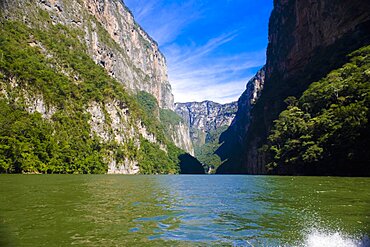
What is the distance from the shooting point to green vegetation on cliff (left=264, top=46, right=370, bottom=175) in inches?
1879

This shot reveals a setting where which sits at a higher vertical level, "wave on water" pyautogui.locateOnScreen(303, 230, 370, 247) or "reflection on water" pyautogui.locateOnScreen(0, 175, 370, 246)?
"reflection on water" pyautogui.locateOnScreen(0, 175, 370, 246)

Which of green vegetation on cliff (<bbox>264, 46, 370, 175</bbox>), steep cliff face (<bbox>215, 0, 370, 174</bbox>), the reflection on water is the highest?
steep cliff face (<bbox>215, 0, 370, 174</bbox>)

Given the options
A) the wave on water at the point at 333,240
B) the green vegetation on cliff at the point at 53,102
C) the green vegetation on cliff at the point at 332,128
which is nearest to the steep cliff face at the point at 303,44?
the green vegetation on cliff at the point at 332,128

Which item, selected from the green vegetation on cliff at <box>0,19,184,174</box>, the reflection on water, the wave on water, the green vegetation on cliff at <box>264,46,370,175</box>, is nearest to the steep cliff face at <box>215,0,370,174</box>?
the green vegetation on cliff at <box>264,46,370,175</box>

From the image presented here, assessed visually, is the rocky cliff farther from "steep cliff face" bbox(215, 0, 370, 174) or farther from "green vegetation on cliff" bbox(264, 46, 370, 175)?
"green vegetation on cliff" bbox(264, 46, 370, 175)

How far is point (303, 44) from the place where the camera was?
111m

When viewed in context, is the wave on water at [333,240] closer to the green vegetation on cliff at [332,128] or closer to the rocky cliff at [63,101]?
the green vegetation on cliff at [332,128]

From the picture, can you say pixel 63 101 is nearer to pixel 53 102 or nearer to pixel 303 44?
pixel 53 102

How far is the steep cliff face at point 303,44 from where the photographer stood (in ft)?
268

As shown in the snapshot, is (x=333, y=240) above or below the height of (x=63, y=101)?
below

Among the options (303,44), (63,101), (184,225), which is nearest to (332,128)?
(184,225)

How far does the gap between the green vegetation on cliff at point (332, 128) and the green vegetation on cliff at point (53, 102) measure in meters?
58.4

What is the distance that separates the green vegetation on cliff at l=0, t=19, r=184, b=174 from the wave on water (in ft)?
212

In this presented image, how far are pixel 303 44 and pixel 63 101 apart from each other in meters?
88.6
